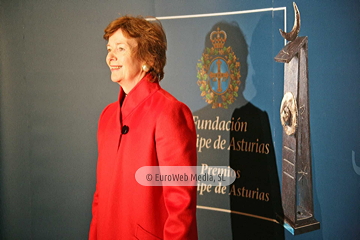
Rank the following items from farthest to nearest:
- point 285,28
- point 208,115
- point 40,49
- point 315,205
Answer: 1. point 40,49
2. point 208,115
3. point 285,28
4. point 315,205

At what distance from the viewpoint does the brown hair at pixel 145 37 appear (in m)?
1.63

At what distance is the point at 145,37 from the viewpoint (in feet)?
5.37

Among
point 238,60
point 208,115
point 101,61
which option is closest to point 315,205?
point 208,115

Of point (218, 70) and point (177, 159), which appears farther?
point (218, 70)

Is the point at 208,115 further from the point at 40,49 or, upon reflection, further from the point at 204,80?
the point at 40,49

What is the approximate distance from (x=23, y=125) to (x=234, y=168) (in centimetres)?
144

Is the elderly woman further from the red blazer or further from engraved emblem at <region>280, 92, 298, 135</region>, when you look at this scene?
engraved emblem at <region>280, 92, 298, 135</region>

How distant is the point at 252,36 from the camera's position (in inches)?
78.0

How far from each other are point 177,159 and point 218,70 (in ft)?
2.32

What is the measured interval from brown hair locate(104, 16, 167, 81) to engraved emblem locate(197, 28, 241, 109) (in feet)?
1.27

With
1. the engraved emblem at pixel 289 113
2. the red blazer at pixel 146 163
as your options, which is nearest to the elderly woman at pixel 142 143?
the red blazer at pixel 146 163

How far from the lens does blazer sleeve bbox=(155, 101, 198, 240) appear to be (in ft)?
4.94

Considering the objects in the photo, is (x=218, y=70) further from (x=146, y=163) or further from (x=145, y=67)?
(x=146, y=163)

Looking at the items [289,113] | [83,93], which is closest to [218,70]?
[289,113]
